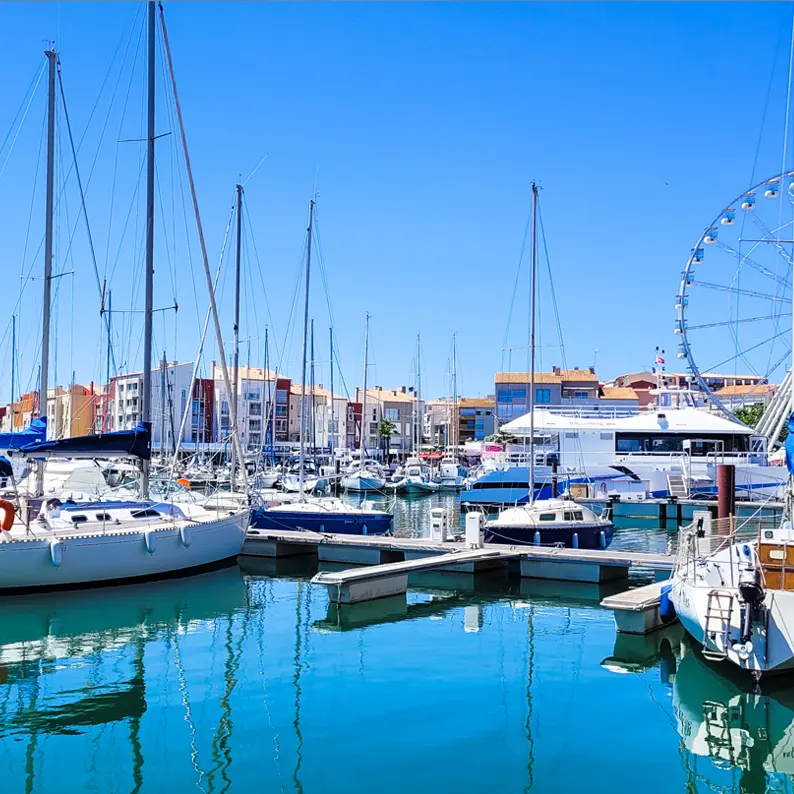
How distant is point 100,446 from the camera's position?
24500 millimetres

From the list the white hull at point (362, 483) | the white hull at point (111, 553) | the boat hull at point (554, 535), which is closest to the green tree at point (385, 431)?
the white hull at point (362, 483)

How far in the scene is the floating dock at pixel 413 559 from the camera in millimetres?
21859

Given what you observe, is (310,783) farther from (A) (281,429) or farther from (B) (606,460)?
(A) (281,429)

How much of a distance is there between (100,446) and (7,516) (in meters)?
3.63

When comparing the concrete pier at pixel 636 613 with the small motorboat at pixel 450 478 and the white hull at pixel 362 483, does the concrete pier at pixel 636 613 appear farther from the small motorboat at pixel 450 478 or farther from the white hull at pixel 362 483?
the small motorboat at pixel 450 478

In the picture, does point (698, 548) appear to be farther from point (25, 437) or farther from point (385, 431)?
point (385, 431)

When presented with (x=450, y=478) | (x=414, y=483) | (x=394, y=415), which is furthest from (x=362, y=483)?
(x=394, y=415)

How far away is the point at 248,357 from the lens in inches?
1683

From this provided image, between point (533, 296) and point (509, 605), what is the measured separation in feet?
47.1

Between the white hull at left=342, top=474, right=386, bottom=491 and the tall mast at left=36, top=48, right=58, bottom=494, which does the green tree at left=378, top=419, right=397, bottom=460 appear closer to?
the white hull at left=342, top=474, right=386, bottom=491

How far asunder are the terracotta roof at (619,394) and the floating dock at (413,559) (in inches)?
3336

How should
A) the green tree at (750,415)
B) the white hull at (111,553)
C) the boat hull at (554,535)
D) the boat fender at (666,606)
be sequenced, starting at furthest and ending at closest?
the green tree at (750,415) → the boat hull at (554,535) → the white hull at (111,553) → the boat fender at (666,606)

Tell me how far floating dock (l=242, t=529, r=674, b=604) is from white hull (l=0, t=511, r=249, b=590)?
127 inches

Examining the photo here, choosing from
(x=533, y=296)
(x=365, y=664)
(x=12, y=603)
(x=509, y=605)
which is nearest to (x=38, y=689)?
(x=365, y=664)
